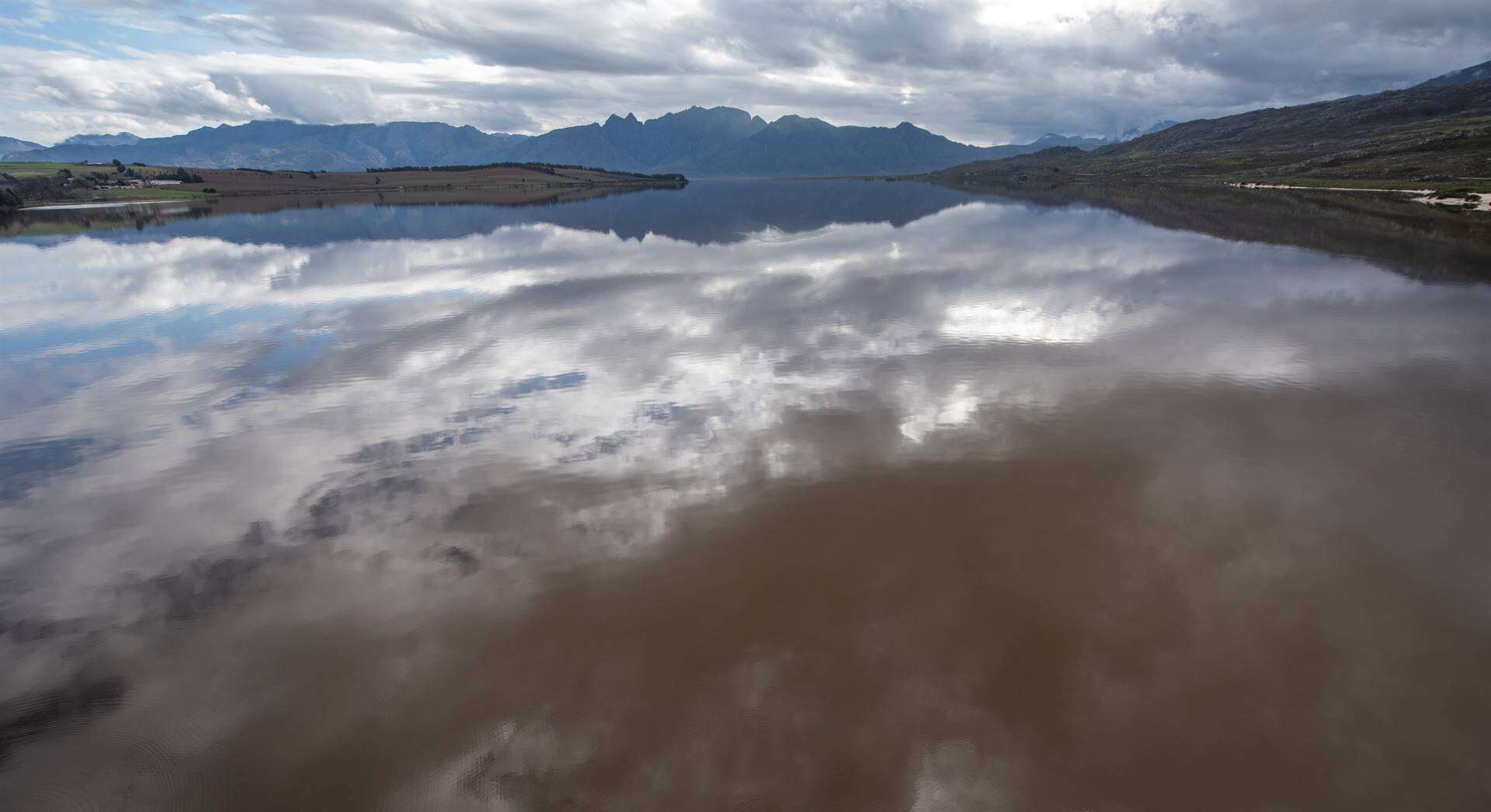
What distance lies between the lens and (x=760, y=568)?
37.7 ft

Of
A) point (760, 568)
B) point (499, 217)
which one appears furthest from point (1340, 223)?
point (499, 217)

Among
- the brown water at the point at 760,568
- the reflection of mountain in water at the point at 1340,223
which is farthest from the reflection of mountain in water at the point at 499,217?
the brown water at the point at 760,568

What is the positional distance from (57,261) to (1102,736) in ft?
264

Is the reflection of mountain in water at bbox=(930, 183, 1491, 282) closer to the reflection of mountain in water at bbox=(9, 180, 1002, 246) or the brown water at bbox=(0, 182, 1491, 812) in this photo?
the brown water at bbox=(0, 182, 1491, 812)

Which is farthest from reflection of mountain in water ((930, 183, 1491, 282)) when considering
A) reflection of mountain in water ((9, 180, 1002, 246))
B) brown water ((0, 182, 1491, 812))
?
reflection of mountain in water ((9, 180, 1002, 246))

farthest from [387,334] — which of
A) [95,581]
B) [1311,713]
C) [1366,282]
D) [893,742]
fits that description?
[1366,282]

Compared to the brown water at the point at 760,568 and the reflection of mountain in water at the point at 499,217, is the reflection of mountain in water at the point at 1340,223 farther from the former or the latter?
the reflection of mountain in water at the point at 499,217

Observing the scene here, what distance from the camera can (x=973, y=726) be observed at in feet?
27.4

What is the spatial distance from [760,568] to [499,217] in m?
95.5

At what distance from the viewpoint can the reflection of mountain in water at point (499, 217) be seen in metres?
70.9

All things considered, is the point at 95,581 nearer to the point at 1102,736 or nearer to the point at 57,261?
the point at 1102,736

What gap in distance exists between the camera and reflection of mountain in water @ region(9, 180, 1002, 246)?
70.9 m

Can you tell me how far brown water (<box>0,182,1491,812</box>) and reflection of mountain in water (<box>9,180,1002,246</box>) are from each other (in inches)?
1719

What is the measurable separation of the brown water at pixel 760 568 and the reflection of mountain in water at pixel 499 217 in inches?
1719
